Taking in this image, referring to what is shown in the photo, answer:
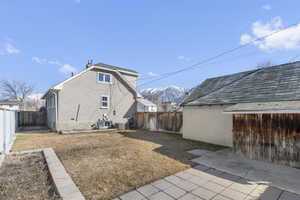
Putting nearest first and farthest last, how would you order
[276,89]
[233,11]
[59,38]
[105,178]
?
1. [105,178]
2. [276,89]
3. [233,11]
4. [59,38]

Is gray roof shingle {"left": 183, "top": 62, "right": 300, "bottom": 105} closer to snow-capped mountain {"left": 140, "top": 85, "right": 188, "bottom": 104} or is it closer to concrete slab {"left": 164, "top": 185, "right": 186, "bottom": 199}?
concrete slab {"left": 164, "top": 185, "right": 186, "bottom": 199}

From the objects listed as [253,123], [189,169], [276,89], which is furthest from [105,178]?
[276,89]

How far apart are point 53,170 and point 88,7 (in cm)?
975

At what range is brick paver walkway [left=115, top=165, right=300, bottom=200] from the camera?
9.41 ft

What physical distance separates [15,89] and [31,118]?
26164 mm

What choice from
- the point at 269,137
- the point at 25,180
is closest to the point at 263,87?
the point at 269,137

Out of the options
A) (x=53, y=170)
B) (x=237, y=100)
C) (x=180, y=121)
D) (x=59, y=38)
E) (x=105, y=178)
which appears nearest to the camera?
(x=105, y=178)

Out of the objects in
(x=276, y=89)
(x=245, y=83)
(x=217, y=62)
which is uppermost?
(x=217, y=62)

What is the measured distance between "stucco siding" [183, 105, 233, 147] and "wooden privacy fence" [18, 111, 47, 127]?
55.4ft

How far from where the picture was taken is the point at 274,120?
4.80 m

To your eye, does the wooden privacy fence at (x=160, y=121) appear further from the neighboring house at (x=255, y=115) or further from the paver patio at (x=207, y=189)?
the paver patio at (x=207, y=189)

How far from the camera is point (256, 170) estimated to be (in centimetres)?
420

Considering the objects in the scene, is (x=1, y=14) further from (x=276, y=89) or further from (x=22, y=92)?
(x=22, y=92)

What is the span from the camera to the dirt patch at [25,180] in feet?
9.48
